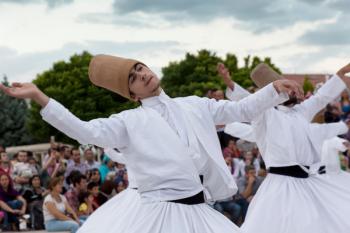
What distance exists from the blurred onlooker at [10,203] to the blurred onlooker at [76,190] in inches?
31.1

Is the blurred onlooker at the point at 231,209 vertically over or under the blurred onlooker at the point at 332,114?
under

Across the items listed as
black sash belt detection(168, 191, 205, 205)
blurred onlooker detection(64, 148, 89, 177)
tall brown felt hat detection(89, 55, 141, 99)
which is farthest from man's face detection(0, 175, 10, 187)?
black sash belt detection(168, 191, 205, 205)

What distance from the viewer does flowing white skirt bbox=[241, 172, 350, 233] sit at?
254 inches

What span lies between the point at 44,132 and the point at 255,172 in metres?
31.3

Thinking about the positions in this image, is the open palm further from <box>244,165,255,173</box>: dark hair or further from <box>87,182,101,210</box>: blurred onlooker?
<box>244,165,255,173</box>: dark hair

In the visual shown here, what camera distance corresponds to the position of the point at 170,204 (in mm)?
4184

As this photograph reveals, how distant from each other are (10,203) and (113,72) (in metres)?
7.85

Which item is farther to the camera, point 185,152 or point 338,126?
point 338,126

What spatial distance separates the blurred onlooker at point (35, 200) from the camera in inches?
468

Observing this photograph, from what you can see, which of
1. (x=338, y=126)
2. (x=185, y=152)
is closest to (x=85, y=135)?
(x=185, y=152)

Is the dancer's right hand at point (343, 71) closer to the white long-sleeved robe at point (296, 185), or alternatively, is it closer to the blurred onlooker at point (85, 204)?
the white long-sleeved robe at point (296, 185)

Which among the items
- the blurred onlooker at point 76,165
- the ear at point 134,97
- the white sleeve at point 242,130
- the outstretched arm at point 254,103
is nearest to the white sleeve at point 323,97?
the white sleeve at point 242,130

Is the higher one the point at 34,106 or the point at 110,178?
the point at 110,178

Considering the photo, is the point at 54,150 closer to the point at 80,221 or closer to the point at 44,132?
the point at 80,221
